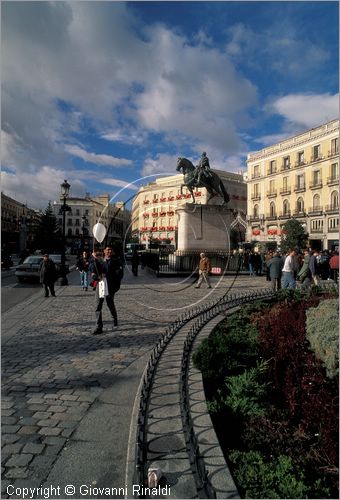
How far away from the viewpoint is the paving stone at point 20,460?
3.12m

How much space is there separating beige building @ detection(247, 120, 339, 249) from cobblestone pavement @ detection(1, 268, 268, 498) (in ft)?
161

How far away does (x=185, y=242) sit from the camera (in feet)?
78.4

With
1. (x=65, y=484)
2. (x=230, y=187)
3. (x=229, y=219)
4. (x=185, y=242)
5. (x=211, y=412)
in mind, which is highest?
(x=230, y=187)

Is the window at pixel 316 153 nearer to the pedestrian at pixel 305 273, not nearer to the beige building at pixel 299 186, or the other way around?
the beige building at pixel 299 186

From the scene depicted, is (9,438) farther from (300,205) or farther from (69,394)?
(300,205)

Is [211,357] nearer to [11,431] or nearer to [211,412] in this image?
[211,412]

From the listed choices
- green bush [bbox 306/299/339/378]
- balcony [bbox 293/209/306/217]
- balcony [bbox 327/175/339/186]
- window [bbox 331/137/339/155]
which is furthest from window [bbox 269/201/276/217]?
green bush [bbox 306/299/339/378]

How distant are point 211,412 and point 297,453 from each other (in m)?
0.87

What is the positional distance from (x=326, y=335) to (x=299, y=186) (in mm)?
62203

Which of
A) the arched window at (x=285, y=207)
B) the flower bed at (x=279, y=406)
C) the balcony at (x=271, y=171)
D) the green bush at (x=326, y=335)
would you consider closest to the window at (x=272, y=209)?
the arched window at (x=285, y=207)

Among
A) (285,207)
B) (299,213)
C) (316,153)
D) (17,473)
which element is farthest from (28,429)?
(285,207)

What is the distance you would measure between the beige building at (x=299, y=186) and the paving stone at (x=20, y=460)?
5284 cm

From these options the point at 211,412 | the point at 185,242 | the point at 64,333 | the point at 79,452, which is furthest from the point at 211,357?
the point at 185,242

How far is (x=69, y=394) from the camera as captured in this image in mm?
4621
